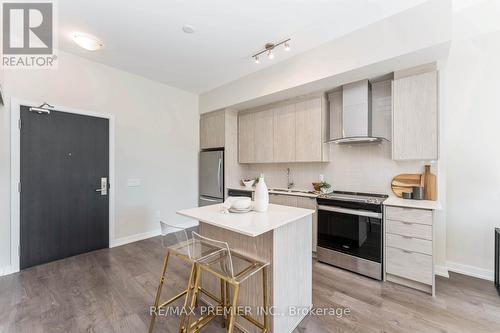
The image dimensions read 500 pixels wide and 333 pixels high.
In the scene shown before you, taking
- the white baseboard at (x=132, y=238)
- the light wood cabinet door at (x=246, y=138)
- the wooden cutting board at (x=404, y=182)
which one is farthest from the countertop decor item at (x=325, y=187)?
the white baseboard at (x=132, y=238)

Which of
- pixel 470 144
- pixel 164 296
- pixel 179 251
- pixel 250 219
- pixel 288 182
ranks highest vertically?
pixel 470 144

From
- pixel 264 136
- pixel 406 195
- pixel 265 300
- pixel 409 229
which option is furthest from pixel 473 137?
pixel 265 300

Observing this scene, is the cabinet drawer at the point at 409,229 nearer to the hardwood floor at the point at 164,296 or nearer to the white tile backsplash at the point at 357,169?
the hardwood floor at the point at 164,296

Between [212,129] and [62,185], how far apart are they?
105 inches

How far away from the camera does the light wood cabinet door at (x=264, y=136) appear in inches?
157

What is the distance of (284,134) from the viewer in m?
3.79

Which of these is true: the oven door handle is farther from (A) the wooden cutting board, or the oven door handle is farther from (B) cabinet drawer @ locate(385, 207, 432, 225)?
(A) the wooden cutting board

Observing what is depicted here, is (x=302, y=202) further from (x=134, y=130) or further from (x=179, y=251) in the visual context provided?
(x=134, y=130)

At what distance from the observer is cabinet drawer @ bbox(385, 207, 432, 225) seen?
2.25 metres

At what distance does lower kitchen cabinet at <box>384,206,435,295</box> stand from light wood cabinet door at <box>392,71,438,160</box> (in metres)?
0.73

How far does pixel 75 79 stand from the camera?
3193 mm

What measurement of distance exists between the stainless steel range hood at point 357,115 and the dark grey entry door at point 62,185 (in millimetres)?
3751

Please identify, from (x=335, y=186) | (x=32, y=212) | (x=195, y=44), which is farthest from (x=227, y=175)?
(x=32, y=212)

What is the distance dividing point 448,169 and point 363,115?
125cm
